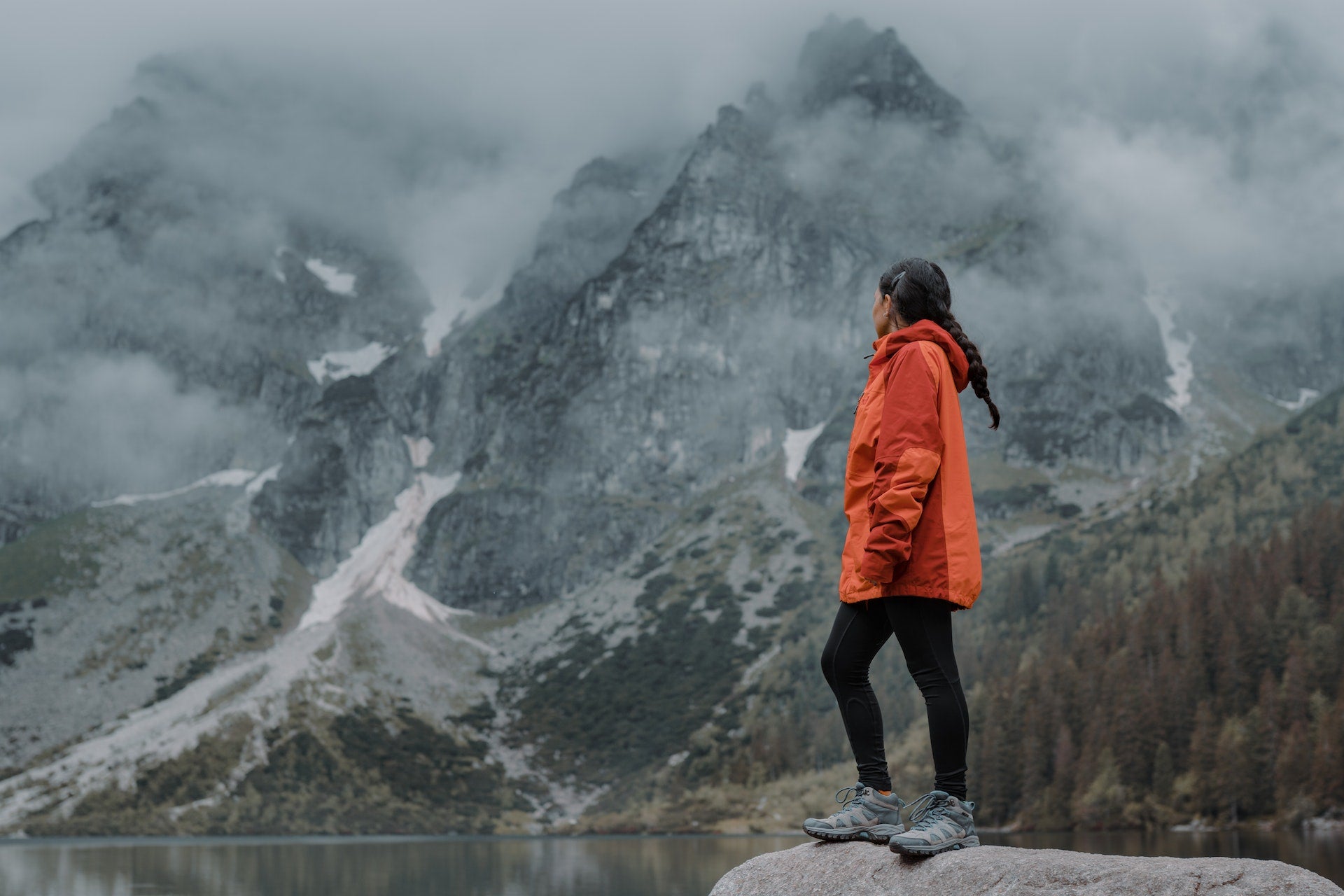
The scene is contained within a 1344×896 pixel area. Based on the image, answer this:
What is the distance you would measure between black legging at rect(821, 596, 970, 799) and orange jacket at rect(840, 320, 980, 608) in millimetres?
160

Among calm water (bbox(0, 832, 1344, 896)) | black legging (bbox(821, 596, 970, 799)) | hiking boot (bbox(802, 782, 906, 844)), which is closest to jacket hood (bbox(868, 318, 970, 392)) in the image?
black legging (bbox(821, 596, 970, 799))

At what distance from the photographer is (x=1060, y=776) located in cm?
10094

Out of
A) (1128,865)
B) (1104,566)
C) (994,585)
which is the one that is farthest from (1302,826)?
(994,585)

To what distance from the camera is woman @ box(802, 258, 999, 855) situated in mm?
7133

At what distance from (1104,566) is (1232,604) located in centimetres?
7992

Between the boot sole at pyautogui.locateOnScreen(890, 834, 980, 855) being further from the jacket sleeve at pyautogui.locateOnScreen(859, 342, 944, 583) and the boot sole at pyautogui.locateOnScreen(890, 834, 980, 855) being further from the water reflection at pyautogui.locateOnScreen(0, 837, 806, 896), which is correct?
the water reflection at pyautogui.locateOnScreen(0, 837, 806, 896)

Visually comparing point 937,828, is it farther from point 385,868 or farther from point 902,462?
point 385,868

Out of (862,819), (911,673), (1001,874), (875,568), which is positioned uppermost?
(875,568)

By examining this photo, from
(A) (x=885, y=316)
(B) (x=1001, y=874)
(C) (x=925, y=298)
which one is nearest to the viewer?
(B) (x=1001, y=874)

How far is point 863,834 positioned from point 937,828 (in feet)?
2.46

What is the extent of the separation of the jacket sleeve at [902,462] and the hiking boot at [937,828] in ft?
4.84

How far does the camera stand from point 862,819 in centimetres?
782

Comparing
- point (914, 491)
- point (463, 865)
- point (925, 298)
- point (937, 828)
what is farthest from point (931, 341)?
point (463, 865)

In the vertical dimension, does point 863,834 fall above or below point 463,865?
above
